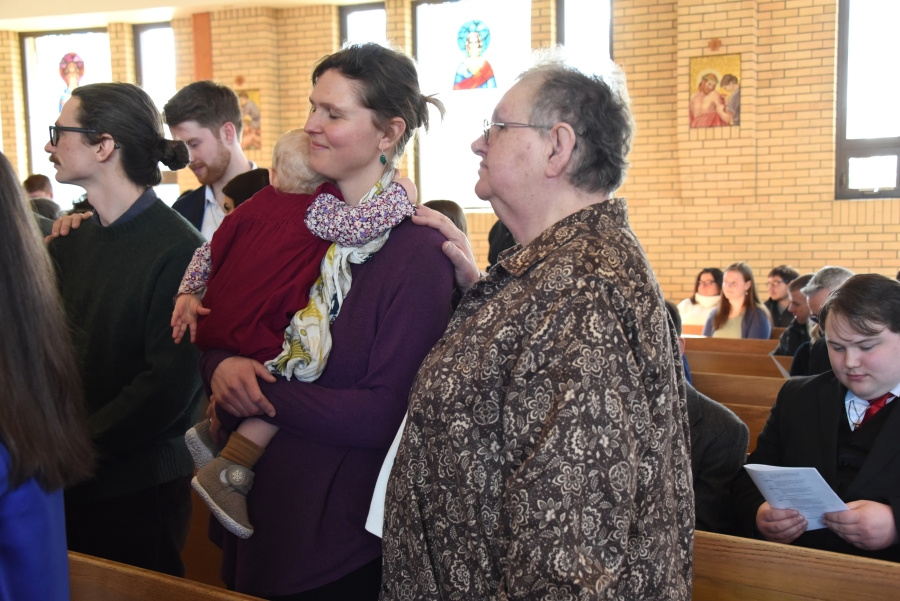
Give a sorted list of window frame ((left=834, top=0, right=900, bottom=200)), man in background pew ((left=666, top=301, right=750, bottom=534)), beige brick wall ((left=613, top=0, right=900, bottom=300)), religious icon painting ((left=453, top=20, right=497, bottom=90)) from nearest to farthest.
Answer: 1. man in background pew ((left=666, top=301, right=750, bottom=534))
2. beige brick wall ((left=613, top=0, right=900, bottom=300))
3. window frame ((left=834, top=0, right=900, bottom=200))
4. religious icon painting ((left=453, top=20, right=497, bottom=90))

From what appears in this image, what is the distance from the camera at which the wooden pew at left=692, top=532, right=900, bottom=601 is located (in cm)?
184

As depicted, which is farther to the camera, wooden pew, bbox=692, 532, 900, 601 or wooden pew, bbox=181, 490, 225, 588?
wooden pew, bbox=181, 490, 225, 588

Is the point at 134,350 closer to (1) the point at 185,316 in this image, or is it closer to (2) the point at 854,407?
(1) the point at 185,316

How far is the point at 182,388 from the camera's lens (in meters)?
2.26

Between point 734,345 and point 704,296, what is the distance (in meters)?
2.08

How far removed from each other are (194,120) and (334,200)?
1986mm

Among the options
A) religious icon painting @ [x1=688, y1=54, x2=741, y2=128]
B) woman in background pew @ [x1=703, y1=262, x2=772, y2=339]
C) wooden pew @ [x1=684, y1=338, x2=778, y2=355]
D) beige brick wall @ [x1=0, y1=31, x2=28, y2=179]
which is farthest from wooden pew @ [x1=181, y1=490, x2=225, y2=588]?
beige brick wall @ [x1=0, y1=31, x2=28, y2=179]

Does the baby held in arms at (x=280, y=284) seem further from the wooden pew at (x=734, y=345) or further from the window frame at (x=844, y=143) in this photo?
the window frame at (x=844, y=143)

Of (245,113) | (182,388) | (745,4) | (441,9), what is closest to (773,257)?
(745,4)

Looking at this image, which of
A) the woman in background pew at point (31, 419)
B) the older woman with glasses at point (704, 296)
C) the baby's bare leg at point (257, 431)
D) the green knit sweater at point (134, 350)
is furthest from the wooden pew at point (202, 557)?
the older woman with glasses at point (704, 296)

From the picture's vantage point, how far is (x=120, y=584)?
1874 millimetres

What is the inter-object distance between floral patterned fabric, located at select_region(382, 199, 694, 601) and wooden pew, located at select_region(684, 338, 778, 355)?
15.8 feet

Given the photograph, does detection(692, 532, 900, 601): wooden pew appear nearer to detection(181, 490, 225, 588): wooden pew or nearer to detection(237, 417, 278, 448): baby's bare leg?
detection(237, 417, 278, 448): baby's bare leg

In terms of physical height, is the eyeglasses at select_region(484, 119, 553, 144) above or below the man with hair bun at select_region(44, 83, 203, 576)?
above
